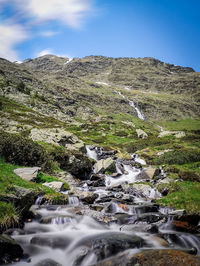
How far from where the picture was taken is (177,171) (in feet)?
83.2

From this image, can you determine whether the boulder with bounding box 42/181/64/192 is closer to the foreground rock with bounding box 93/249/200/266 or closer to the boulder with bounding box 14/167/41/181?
the boulder with bounding box 14/167/41/181

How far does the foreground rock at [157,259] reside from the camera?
5.51 metres

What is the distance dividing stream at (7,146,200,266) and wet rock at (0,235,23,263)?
28 cm

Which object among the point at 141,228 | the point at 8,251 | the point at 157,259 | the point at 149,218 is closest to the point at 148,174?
the point at 149,218

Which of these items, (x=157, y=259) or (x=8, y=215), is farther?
(x=8, y=215)

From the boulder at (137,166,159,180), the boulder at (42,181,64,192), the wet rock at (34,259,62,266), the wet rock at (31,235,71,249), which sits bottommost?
the wet rock at (34,259,62,266)

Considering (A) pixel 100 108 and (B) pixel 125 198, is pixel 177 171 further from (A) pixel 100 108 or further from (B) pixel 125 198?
(A) pixel 100 108

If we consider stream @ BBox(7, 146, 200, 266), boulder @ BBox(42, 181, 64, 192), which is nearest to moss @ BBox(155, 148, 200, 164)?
stream @ BBox(7, 146, 200, 266)

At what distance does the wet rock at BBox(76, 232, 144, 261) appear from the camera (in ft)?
24.1

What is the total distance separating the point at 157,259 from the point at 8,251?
5.23m

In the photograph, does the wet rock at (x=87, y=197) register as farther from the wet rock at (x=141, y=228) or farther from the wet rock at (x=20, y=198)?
the wet rock at (x=20, y=198)

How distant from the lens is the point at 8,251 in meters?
7.08

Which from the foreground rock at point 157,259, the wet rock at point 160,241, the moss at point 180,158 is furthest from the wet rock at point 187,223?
the moss at point 180,158

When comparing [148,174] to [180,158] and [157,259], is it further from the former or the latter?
[157,259]
